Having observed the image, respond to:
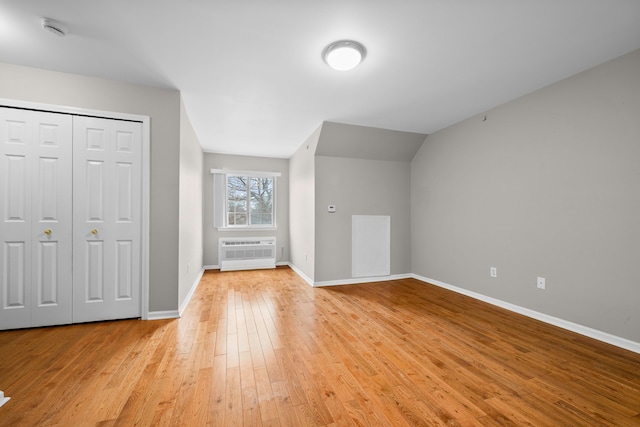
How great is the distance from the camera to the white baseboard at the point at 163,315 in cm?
268

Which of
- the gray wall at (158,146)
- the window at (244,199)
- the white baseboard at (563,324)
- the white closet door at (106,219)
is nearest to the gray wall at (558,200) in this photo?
the white baseboard at (563,324)

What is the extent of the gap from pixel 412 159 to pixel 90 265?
4.83 meters

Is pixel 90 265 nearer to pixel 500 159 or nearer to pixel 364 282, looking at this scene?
pixel 364 282

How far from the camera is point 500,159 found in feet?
10.4

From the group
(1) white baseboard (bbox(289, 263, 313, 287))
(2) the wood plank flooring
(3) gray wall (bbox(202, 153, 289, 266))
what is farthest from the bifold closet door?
(1) white baseboard (bbox(289, 263, 313, 287))

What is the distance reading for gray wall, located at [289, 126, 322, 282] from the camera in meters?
4.17

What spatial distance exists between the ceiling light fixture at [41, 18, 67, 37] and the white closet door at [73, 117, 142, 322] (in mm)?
842

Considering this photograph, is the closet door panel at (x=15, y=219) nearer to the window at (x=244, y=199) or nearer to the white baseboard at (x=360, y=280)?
the window at (x=244, y=199)

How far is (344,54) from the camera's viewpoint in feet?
6.87

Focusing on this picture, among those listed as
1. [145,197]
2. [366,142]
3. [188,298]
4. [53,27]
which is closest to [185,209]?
[145,197]

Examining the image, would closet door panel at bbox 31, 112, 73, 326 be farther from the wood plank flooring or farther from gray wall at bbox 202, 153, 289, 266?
gray wall at bbox 202, 153, 289, 266

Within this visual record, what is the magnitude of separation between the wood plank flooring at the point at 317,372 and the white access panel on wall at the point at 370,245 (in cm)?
147

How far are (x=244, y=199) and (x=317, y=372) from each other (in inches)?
176

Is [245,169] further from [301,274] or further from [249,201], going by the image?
[301,274]
